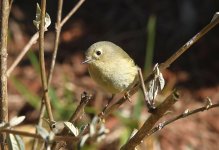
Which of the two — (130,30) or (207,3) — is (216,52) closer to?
(207,3)

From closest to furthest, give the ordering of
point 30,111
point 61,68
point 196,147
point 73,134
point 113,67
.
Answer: point 73,134
point 113,67
point 196,147
point 30,111
point 61,68

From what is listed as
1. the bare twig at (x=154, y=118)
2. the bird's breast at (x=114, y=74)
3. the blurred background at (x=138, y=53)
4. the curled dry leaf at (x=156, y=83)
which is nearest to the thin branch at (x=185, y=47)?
the curled dry leaf at (x=156, y=83)

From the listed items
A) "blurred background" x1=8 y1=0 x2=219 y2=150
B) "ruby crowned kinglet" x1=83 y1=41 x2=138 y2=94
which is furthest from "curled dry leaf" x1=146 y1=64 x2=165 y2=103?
"blurred background" x1=8 y1=0 x2=219 y2=150

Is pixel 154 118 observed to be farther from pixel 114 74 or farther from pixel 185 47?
pixel 114 74

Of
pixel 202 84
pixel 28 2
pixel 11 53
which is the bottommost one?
pixel 202 84

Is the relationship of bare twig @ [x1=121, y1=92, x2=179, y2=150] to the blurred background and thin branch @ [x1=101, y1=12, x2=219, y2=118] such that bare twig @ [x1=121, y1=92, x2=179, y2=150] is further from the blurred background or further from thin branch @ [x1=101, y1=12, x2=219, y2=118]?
the blurred background

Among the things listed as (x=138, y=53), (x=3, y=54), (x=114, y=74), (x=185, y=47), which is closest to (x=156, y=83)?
(x=185, y=47)

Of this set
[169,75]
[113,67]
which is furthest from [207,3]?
[113,67]

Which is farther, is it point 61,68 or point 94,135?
point 61,68
